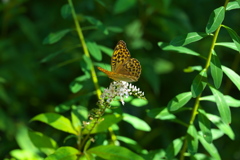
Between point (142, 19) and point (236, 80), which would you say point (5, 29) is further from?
point (236, 80)

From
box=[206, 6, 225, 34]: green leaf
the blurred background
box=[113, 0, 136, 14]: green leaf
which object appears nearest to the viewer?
box=[206, 6, 225, 34]: green leaf

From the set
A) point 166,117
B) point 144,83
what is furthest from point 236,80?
point 144,83

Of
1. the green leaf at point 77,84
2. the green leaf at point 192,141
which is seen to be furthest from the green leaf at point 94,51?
the green leaf at point 192,141

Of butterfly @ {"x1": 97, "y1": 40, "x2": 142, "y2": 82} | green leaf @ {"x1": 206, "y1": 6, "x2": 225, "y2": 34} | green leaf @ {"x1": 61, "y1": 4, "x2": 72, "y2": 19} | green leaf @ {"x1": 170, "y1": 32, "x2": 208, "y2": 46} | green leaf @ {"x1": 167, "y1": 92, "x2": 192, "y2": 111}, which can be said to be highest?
green leaf @ {"x1": 61, "y1": 4, "x2": 72, "y2": 19}

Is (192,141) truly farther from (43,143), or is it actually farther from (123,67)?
(43,143)

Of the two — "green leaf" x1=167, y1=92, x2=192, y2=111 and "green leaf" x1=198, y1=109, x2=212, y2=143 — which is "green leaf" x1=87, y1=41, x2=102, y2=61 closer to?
"green leaf" x1=167, y1=92, x2=192, y2=111

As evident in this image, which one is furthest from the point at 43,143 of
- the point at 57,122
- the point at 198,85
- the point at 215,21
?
the point at 215,21

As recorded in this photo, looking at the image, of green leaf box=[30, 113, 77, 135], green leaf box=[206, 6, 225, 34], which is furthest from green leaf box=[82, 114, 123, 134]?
green leaf box=[206, 6, 225, 34]
